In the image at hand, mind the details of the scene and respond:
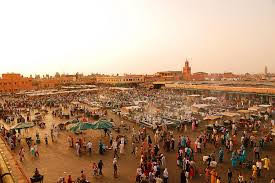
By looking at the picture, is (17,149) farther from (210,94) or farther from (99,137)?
(210,94)

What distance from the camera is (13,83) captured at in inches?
3014

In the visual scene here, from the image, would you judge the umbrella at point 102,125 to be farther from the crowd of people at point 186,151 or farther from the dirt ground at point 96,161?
the dirt ground at point 96,161

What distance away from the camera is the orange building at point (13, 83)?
74681mm

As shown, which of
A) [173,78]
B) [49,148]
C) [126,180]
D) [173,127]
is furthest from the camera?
[173,78]

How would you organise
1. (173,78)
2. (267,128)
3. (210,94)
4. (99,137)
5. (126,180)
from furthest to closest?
1. (173,78)
2. (210,94)
3. (267,128)
4. (99,137)
5. (126,180)

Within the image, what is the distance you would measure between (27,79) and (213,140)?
7662 centimetres

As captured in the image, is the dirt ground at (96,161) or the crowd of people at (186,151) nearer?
the crowd of people at (186,151)

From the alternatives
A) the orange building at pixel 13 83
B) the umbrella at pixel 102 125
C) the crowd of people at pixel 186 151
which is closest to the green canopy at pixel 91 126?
the umbrella at pixel 102 125

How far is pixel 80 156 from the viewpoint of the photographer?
14.4m

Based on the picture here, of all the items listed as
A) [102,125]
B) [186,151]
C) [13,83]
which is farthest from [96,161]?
[13,83]

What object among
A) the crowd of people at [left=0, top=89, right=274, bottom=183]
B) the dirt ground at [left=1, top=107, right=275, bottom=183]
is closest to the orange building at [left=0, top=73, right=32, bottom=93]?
the crowd of people at [left=0, top=89, right=274, bottom=183]

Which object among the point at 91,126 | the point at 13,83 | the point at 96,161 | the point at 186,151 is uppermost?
the point at 13,83

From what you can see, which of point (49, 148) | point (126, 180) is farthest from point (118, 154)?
point (49, 148)

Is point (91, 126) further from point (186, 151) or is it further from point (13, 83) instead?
point (13, 83)
